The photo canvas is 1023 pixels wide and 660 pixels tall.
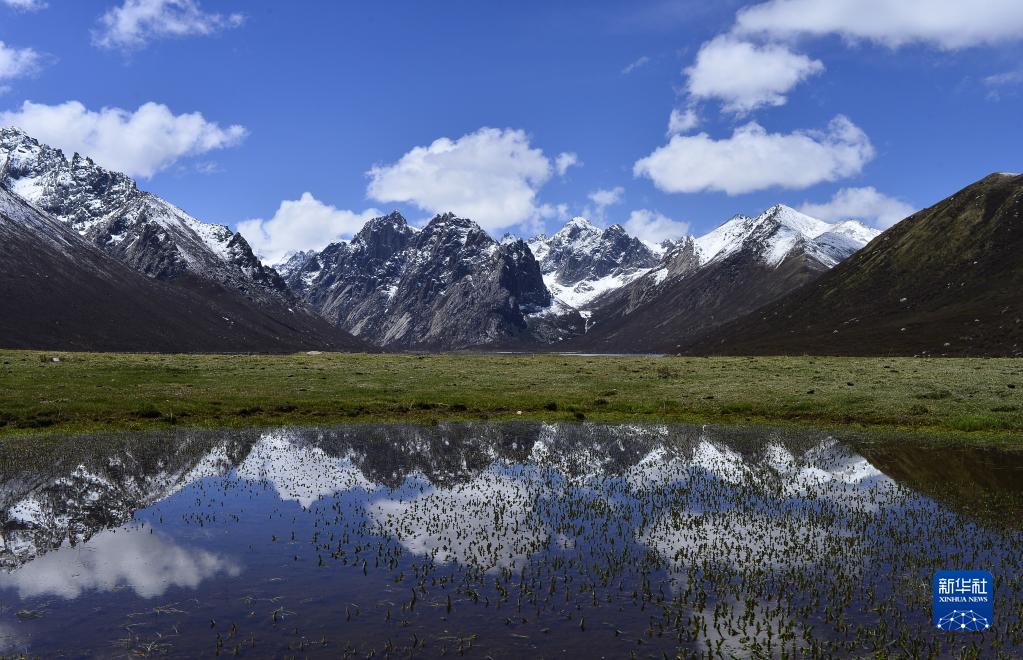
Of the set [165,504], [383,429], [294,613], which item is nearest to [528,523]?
[294,613]

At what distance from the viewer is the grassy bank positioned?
47.4 metres

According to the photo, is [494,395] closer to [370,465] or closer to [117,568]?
[370,465]

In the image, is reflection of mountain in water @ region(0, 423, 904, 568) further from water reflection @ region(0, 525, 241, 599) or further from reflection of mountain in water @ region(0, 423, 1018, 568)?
water reflection @ region(0, 525, 241, 599)

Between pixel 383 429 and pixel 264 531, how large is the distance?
23.5 metres

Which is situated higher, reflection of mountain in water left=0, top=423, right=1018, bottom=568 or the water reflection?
reflection of mountain in water left=0, top=423, right=1018, bottom=568

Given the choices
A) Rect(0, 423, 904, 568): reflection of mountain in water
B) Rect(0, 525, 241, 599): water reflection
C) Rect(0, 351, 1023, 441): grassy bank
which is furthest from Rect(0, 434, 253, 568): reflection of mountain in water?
Rect(0, 351, 1023, 441): grassy bank

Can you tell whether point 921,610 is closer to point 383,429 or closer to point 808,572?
point 808,572

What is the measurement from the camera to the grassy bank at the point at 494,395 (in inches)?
1868

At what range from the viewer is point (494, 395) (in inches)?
2418

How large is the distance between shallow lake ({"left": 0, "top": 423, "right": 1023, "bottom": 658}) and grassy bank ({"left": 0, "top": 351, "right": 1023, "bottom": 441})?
10.5 meters

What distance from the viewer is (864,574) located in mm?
18844

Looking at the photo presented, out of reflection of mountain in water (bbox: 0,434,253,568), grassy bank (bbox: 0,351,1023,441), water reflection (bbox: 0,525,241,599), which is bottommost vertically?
water reflection (bbox: 0,525,241,599)

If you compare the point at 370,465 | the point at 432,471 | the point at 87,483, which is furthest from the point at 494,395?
the point at 87,483

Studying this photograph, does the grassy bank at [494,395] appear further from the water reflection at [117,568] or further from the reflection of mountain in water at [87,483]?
the water reflection at [117,568]
